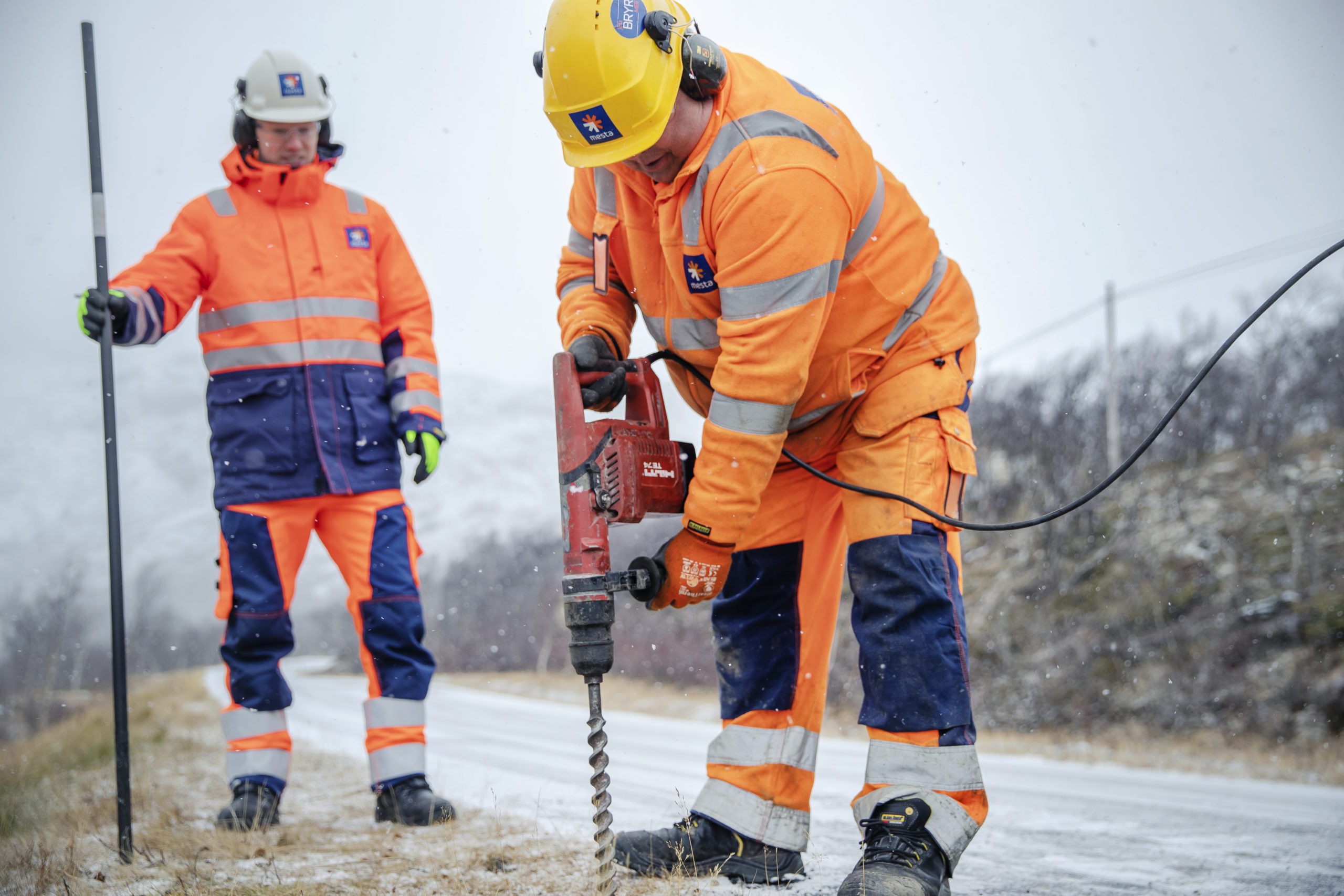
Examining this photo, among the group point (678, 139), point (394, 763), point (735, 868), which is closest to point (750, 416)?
point (678, 139)

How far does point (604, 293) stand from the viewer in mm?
2414

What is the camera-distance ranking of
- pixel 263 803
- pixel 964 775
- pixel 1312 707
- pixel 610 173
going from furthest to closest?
pixel 1312 707 < pixel 263 803 < pixel 610 173 < pixel 964 775

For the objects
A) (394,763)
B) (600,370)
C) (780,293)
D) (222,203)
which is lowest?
(394,763)

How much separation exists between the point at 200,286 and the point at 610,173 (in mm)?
1489

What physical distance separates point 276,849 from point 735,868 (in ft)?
3.86

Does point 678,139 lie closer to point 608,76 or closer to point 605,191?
point 608,76

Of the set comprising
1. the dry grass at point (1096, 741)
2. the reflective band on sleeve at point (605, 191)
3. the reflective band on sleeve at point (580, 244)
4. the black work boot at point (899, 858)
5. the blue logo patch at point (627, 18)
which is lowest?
the dry grass at point (1096, 741)

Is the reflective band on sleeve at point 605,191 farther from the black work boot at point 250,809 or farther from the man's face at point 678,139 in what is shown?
the black work boot at point 250,809

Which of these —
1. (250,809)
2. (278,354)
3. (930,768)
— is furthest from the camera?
(278,354)

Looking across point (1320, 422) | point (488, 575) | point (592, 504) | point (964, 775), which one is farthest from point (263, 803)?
point (1320, 422)

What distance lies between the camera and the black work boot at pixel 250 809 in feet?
8.65

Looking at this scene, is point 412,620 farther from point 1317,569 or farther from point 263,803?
point 1317,569

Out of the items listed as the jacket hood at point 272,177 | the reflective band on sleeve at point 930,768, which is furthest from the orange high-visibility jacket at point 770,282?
the jacket hood at point 272,177

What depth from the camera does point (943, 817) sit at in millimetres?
1865
